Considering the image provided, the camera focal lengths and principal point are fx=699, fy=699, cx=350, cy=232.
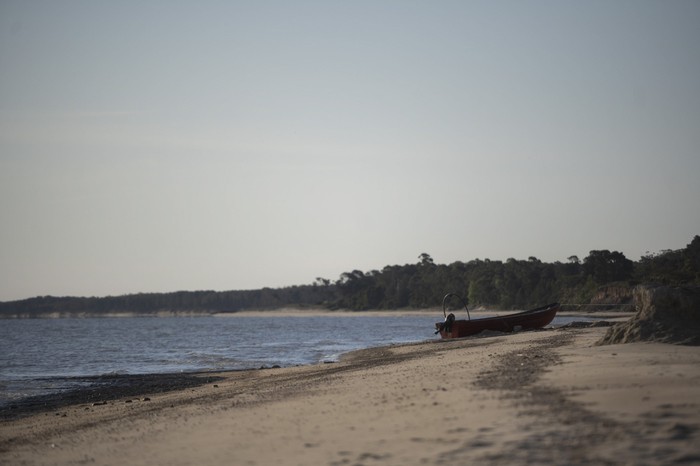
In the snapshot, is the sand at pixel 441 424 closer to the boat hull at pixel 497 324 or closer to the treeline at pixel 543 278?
the boat hull at pixel 497 324

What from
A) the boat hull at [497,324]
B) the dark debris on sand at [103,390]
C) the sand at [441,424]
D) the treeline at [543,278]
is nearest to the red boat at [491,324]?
the boat hull at [497,324]

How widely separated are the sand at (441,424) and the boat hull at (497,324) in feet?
75.3

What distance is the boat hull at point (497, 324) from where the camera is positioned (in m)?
37.4

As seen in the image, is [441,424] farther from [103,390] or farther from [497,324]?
[497,324]

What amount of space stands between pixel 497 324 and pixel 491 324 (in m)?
0.38

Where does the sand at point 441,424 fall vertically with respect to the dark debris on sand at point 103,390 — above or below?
above

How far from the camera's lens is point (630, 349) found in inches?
558

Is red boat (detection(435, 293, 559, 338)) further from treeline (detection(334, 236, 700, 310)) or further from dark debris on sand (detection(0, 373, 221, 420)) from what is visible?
treeline (detection(334, 236, 700, 310))

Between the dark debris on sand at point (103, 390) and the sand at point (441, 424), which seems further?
the dark debris on sand at point (103, 390)

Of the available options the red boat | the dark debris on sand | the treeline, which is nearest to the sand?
the dark debris on sand

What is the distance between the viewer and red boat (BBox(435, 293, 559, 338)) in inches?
1469

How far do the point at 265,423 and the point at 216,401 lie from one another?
495 cm

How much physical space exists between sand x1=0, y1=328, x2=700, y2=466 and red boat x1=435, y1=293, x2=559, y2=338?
901 inches

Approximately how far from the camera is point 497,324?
126ft
